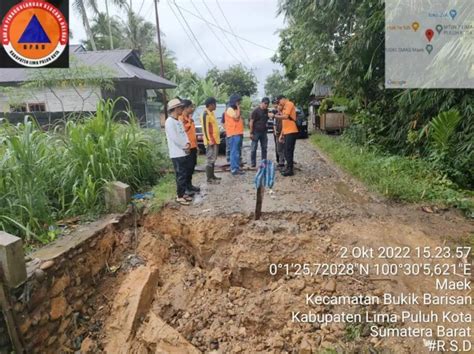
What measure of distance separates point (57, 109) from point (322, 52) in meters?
11.6

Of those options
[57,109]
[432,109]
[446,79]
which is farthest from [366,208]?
[57,109]

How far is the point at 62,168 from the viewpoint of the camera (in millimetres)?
4527

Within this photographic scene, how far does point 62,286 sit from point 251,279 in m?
2.03

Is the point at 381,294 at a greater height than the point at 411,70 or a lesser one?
lesser

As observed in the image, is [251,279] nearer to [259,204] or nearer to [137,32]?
[259,204]

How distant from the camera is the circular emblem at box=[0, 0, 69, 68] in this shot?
479 cm

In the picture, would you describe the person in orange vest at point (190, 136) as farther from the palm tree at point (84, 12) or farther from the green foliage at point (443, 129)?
the palm tree at point (84, 12)

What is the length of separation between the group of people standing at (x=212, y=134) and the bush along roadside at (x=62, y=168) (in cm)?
97

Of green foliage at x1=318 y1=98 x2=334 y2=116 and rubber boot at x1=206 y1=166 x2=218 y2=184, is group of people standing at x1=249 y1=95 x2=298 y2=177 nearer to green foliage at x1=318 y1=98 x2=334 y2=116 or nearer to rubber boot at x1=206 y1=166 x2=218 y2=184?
rubber boot at x1=206 y1=166 x2=218 y2=184

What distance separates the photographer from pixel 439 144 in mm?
5820

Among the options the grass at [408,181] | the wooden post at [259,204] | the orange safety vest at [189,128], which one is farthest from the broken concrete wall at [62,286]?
the grass at [408,181]

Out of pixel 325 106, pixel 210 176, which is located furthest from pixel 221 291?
pixel 325 106

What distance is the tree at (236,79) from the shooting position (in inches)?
1348

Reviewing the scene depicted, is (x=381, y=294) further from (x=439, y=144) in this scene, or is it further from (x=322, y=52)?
(x=322, y=52)
